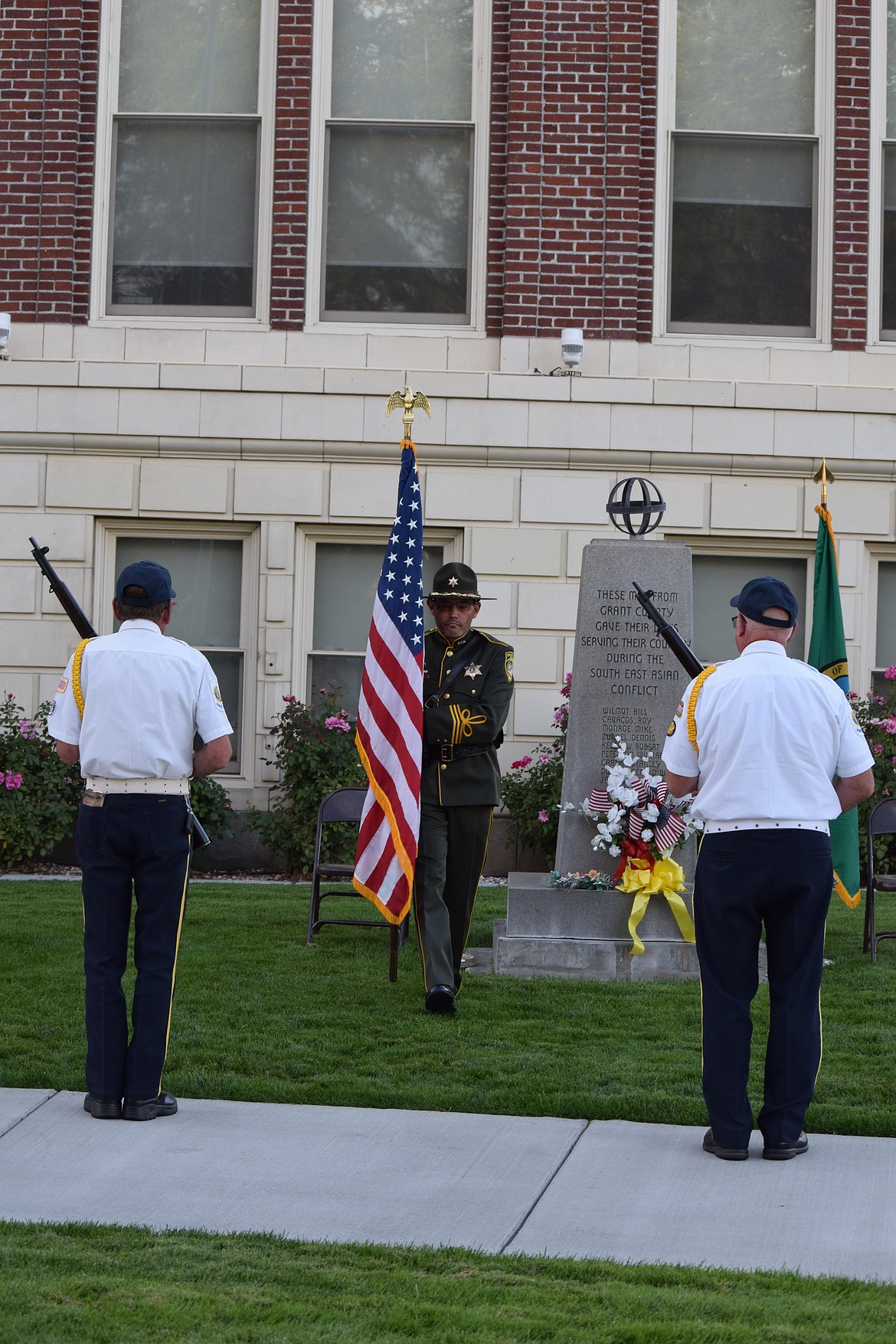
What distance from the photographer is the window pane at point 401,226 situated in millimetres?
13961

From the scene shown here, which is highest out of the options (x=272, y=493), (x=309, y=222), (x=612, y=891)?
(x=309, y=222)

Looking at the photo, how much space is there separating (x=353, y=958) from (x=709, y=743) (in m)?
3.98

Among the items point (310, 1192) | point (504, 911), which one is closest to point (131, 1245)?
point (310, 1192)

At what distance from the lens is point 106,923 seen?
5.86 meters

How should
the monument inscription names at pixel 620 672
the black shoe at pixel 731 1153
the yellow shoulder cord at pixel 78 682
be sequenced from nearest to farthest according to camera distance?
the black shoe at pixel 731 1153 < the yellow shoulder cord at pixel 78 682 < the monument inscription names at pixel 620 672

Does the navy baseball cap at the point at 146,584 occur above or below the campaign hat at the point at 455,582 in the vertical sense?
below

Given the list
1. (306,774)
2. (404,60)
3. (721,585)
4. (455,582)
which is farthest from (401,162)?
(455,582)

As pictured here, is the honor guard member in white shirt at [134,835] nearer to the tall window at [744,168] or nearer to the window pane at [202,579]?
the window pane at [202,579]

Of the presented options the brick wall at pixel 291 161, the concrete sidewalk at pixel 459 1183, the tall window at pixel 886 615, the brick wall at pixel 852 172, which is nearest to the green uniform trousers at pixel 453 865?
the concrete sidewalk at pixel 459 1183

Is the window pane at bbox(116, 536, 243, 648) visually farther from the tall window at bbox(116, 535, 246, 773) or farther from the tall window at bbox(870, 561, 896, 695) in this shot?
the tall window at bbox(870, 561, 896, 695)

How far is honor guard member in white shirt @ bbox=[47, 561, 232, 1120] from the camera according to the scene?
19.1 ft

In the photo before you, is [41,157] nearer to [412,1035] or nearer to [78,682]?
[78,682]

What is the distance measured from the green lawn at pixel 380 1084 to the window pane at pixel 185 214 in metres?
5.25

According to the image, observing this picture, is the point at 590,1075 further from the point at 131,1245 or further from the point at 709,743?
the point at 131,1245
